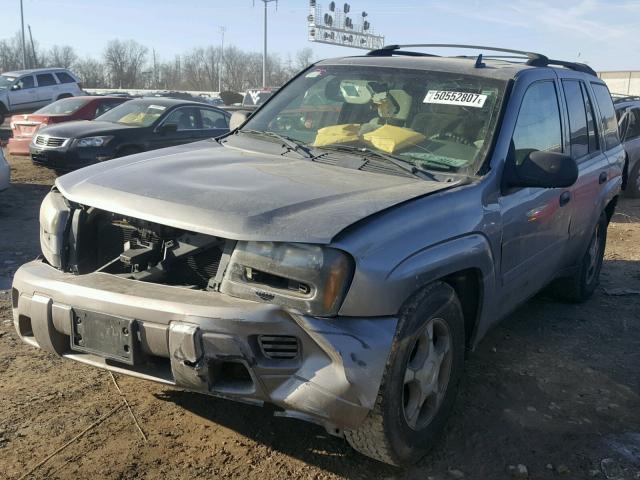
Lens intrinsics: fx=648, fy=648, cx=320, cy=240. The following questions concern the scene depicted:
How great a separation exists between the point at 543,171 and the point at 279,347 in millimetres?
1704

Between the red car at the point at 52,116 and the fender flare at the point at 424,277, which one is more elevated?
the fender flare at the point at 424,277

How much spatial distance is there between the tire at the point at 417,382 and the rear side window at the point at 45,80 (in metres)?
23.2

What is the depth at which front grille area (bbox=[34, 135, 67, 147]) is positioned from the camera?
10.2 m

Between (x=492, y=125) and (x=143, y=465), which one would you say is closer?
(x=143, y=465)

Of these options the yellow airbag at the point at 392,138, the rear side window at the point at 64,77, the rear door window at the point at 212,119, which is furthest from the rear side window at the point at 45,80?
the yellow airbag at the point at 392,138

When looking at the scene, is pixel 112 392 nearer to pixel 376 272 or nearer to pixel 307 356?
pixel 307 356

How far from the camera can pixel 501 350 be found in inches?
174

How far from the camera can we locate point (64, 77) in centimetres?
2350

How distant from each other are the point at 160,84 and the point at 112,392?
87.5m

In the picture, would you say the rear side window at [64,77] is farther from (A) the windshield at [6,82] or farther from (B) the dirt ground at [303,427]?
(B) the dirt ground at [303,427]

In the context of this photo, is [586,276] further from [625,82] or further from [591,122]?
[625,82]

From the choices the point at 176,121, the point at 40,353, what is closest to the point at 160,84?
the point at 176,121

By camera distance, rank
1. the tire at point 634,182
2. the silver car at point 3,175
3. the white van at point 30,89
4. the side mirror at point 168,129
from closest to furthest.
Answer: the silver car at point 3,175 < the side mirror at point 168,129 < the tire at point 634,182 < the white van at point 30,89

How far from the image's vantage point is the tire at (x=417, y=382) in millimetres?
2553
